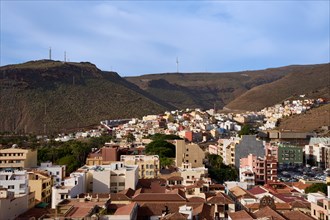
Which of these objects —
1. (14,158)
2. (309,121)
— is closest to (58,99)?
(14,158)

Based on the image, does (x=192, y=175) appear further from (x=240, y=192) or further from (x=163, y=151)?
(x=163, y=151)

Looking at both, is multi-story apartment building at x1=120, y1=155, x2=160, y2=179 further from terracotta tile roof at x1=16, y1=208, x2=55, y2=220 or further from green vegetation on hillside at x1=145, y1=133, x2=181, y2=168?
terracotta tile roof at x1=16, y1=208, x2=55, y2=220

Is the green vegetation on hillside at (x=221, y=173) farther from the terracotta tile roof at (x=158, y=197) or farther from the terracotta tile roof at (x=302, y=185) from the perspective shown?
the terracotta tile roof at (x=158, y=197)

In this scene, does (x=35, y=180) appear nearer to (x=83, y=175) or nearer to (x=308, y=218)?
(x=83, y=175)

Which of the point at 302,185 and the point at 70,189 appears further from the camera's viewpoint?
the point at 302,185

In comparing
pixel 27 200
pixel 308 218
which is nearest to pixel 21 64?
pixel 27 200

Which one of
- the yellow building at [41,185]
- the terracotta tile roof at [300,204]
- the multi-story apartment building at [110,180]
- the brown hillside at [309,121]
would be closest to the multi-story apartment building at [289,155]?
the brown hillside at [309,121]
